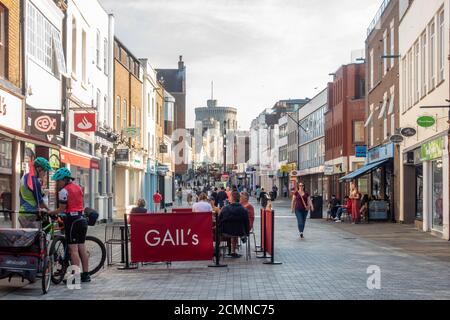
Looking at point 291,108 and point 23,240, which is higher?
point 291,108

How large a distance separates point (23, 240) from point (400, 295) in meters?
5.36

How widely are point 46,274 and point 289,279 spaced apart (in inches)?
155

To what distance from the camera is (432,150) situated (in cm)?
2367

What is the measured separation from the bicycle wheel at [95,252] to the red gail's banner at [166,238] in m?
1.09

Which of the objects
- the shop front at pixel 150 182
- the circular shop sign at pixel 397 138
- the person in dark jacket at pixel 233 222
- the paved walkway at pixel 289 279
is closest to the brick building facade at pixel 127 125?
the shop front at pixel 150 182

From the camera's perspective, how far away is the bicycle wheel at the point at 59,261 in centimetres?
1145

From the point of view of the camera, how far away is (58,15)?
2434 cm

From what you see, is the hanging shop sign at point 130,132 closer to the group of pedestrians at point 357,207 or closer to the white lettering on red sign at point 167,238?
the group of pedestrians at point 357,207

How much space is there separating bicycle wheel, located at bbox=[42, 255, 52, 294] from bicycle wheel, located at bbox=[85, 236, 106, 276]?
159cm

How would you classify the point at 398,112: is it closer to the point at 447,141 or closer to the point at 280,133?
the point at 447,141

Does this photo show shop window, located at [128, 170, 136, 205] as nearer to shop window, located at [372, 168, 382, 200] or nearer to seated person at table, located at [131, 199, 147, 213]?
shop window, located at [372, 168, 382, 200]

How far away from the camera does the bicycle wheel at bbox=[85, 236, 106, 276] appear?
12477 mm
